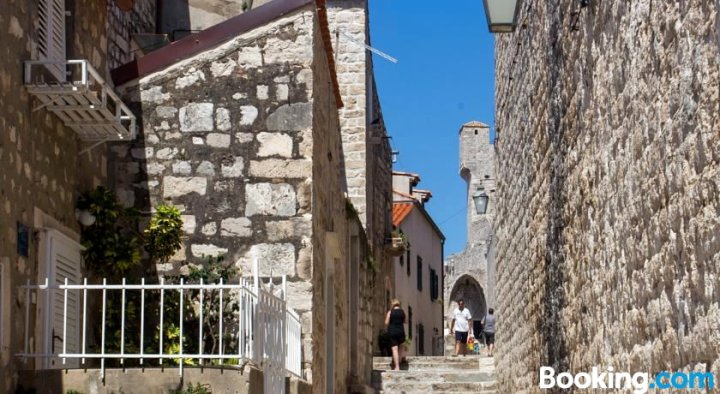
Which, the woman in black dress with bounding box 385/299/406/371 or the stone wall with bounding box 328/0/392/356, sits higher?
the stone wall with bounding box 328/0/392/356

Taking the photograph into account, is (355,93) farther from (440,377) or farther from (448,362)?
(448,362)

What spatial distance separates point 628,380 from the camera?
25.6ft

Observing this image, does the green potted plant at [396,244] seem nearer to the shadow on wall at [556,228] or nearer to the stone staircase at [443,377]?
the stone staircase at [443,377]

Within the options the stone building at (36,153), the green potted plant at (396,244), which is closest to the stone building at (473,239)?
the green potted plant at (396,244)

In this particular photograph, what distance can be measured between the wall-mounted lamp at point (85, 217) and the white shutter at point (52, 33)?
1.29 m

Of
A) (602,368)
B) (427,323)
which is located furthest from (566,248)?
(427,323)

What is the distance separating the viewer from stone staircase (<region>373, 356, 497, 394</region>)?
18.7 metres

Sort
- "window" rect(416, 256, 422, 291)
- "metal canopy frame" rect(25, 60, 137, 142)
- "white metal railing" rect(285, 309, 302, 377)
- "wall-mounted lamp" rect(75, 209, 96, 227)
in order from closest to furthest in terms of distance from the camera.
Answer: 1. "metal canopy frame" rect(25, 60, 137, 142)
2. "wall-mounted lamp" rect(75, 209, 96, 227)
3. "white metal railing" rect(285, 309, 302, 377)
4. "window" rect(416, 256, 422, 291)

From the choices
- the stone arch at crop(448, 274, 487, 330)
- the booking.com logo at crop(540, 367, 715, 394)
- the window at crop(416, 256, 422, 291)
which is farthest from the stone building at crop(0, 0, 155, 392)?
the stone arch at crop(448, 274, 487, 330)

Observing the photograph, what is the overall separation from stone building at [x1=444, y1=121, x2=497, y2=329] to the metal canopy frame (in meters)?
36.8

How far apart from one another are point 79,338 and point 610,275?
14.7 ft

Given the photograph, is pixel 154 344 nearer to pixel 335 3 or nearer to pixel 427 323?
pixel 335 3

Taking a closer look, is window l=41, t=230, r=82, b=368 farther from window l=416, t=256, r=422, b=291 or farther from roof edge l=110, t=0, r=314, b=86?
window l=416, t=256, r=422, b=291

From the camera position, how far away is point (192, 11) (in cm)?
1448
